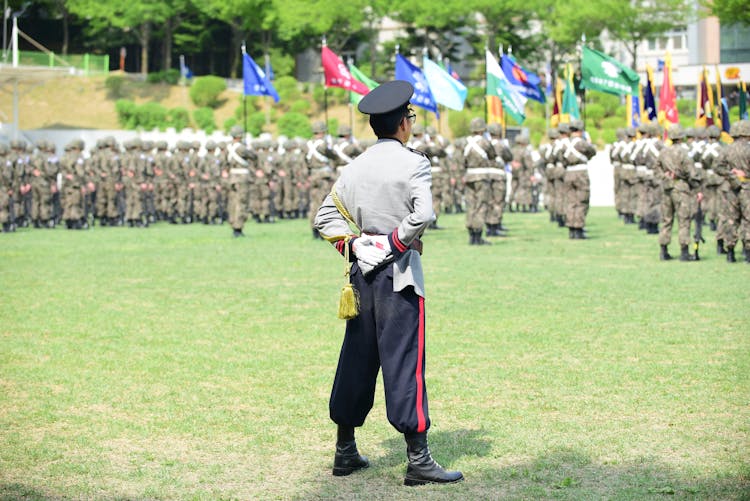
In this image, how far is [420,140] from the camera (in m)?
25.4

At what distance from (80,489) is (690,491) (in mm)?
3051

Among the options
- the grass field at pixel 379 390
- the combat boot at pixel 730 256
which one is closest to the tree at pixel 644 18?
the combat boot at pixel 730 256

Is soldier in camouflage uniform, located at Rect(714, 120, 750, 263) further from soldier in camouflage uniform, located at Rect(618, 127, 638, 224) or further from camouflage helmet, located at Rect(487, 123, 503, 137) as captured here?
soldier in camouflage uniform, located at Rect(618, 127, 638, 224)

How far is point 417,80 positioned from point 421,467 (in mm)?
18984

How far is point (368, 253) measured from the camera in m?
6.10

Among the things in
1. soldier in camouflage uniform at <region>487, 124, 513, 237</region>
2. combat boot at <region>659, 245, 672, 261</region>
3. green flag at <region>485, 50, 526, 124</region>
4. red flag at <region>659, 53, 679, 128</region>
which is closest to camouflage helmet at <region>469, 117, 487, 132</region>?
soldier in camouflage uniform at <region>487, 124, 513, 237</region>

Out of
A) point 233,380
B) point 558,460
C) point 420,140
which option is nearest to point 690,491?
point 558,460

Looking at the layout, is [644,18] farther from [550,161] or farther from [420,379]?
[420,379]

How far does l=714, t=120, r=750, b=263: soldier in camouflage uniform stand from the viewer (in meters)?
16.6

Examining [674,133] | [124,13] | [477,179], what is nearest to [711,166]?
[674,133]

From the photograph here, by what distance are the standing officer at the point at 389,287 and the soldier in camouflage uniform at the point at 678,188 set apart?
1182 centimetres

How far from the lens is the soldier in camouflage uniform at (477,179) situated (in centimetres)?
2097

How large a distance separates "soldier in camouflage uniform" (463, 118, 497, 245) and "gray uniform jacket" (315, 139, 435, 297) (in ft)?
48.3

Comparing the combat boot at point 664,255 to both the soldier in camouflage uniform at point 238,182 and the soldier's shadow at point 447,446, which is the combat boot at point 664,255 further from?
the soldier's shadow at point 447,446
